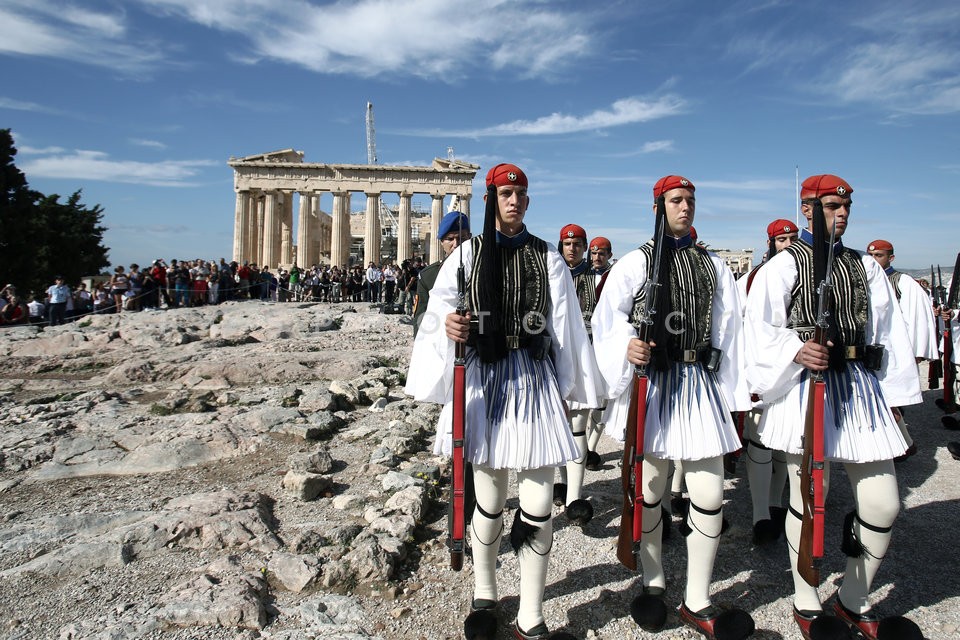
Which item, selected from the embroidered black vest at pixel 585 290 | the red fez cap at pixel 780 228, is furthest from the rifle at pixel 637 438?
the red fez cap at pixel 780 228

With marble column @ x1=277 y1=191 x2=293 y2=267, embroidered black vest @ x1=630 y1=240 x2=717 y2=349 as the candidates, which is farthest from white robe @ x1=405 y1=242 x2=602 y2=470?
marble column @ x1=277 y1=191 x2=293 y2=267

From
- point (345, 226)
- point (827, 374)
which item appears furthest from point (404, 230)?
point (827, 374)

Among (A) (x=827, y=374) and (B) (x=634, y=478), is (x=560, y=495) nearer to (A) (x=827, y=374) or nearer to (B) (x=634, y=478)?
(B) (x=634, y=478)

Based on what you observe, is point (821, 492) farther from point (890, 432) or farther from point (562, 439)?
point (562, 439)

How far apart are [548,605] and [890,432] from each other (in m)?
1.96

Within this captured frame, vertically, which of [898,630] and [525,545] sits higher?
[525,545]

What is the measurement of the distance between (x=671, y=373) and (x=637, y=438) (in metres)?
0.43

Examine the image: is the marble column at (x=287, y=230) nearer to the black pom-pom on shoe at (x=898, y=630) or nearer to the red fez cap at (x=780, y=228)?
the red fez cap at (x=780, y=228)

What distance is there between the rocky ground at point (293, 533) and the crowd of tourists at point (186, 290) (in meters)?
10.3

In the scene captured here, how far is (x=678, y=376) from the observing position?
10.3 ft

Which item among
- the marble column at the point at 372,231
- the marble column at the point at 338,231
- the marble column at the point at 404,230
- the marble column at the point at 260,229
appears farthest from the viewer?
the marble column at the point at 260,229

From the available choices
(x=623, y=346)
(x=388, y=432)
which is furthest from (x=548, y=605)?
(x=388, y=432)

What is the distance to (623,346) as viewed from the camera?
3.14 metres

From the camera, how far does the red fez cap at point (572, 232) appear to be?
17.6 feet
